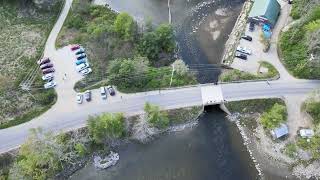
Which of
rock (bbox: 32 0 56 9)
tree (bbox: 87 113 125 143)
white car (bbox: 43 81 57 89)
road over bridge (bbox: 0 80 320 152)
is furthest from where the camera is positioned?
rock (bbox: 32 0 56 9)

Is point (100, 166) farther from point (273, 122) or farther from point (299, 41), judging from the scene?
point (299, 41)

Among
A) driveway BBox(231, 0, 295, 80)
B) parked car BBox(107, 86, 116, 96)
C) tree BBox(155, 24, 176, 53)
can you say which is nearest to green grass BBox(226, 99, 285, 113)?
driveway BBox(231, 0, 295, 80)

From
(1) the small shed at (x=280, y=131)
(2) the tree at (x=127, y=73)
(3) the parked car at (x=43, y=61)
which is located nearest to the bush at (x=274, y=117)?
(1) the small shed at (x=280, y=131)

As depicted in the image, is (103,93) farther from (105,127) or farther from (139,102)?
(105,127)

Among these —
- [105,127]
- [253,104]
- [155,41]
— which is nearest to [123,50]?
[155,41]

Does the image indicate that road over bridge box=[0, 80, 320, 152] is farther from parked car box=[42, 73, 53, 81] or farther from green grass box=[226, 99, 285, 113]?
parked car box=[42, 73, 53, 81]

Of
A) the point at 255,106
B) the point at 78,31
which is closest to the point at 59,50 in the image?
the point at 78,31
